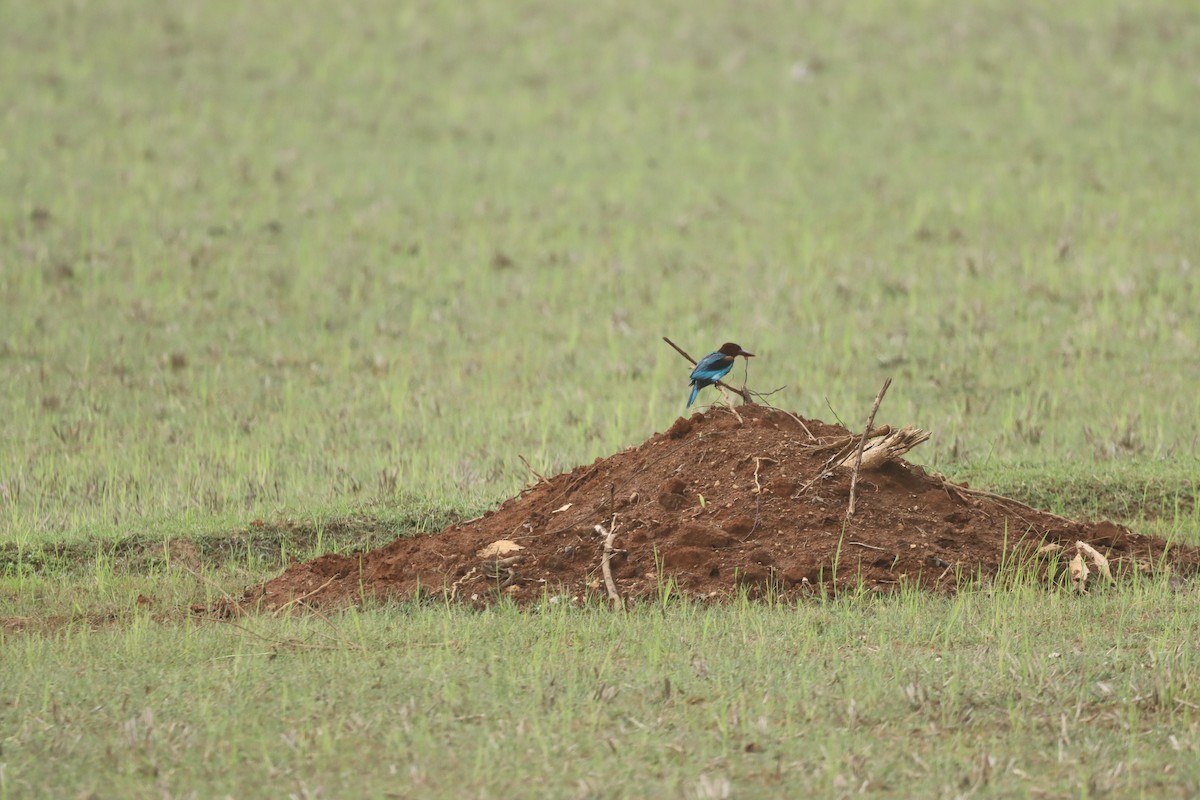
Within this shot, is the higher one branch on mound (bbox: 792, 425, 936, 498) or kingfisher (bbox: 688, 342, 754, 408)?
kingfisher (bbox: 688, 342, 754, 408)

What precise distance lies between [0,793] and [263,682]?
1254 millimetres

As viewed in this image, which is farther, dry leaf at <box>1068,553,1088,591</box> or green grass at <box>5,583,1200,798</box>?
dry leaf at <box>1068,553,1088,591</box>

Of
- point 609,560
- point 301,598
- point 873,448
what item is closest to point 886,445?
point 873,448

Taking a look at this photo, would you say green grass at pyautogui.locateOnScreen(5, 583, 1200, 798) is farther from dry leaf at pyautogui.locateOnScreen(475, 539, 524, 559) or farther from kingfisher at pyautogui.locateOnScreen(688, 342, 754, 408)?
kingfisher at pyautogui.locateOnScreen(688, 342, 754, 408)

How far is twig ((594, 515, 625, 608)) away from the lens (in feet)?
24.1

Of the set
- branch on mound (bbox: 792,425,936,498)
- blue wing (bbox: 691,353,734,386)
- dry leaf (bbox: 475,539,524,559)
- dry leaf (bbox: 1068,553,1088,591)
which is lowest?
dry leaf (bbox: 1068,553,1088,591)

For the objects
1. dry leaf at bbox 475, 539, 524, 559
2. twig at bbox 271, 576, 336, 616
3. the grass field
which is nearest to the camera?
the grass field

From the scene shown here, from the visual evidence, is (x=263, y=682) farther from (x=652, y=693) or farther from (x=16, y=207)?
(x=16, y=207)

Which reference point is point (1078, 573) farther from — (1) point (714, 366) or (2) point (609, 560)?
(2) point (609, 560)

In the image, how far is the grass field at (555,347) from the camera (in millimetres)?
5707

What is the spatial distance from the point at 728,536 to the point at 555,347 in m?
6.61

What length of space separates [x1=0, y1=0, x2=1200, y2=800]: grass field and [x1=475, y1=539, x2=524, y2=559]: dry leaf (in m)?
0.65

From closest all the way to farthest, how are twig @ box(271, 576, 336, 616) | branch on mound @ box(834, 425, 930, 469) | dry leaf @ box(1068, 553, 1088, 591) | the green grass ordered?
1. the green grass
2. twig @ box(271, 576, 336, 616)
3. dry leaf @ box(1068, 553, 1088, 591)
4. branch on mound @ box(834, 425, 930, 469)

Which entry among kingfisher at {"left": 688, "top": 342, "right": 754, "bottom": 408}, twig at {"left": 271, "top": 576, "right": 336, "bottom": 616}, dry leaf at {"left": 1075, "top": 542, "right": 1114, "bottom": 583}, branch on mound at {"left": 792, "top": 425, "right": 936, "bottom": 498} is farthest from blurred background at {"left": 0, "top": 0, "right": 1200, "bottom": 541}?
twig at {"left": 271, "top": 576, "right": 336, "bottom": 616}
